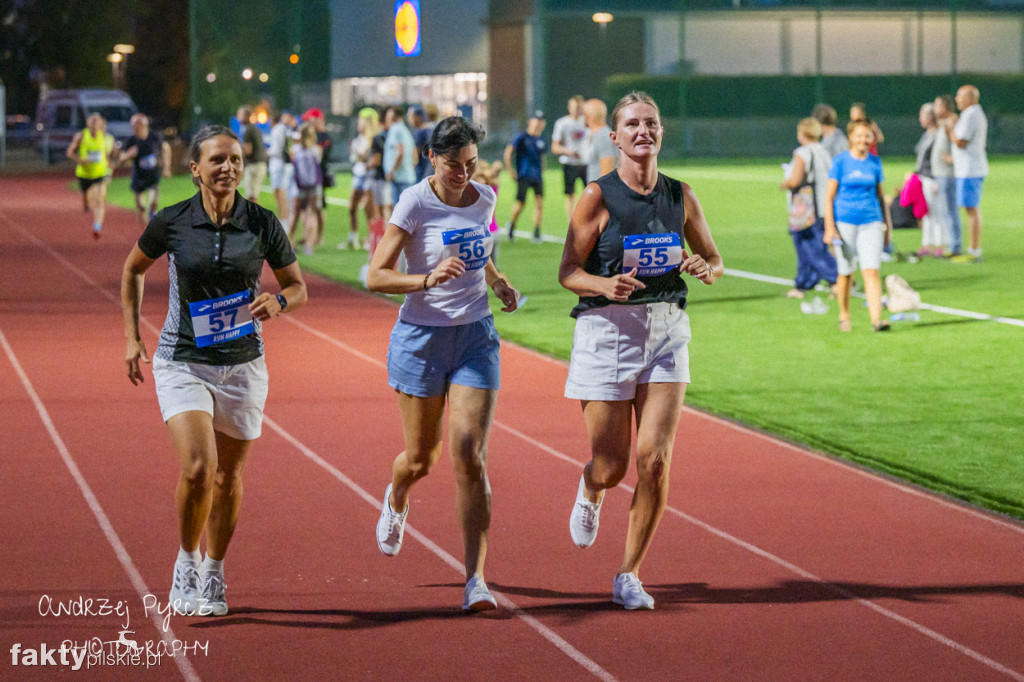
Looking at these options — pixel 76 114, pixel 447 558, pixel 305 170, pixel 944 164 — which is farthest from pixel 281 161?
pixel 76 114

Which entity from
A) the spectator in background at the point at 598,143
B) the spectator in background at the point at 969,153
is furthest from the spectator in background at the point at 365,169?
the spectator in background at the point at 969,153

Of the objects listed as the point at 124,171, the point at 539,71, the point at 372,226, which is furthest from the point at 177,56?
the point at 372,226

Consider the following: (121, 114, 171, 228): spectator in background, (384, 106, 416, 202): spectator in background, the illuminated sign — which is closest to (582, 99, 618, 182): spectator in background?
(384, 106, 416, 202): spectator in background

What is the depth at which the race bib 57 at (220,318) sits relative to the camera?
5891 millimetres

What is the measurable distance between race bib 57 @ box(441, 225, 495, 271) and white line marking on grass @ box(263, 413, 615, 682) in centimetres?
142

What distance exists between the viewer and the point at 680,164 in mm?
49750

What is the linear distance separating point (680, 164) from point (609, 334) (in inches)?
1739

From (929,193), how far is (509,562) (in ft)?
49.0

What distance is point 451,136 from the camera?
614 centimetres

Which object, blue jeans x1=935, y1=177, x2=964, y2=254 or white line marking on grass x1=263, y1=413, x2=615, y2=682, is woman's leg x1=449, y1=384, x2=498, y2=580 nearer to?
white line marking on grass x1=263, y1=413, x2=615, y2=682

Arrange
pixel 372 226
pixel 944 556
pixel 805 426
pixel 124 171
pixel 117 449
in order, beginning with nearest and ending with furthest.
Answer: pixel 944 556 < pixel 117 449 < pixel 805 426 < pixel 372 226 < pixel 124 171

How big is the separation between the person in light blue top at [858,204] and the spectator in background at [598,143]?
6329 millimetres

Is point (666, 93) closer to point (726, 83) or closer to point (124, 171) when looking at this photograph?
point (726, 83)

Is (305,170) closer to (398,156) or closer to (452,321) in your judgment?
(398,156)
